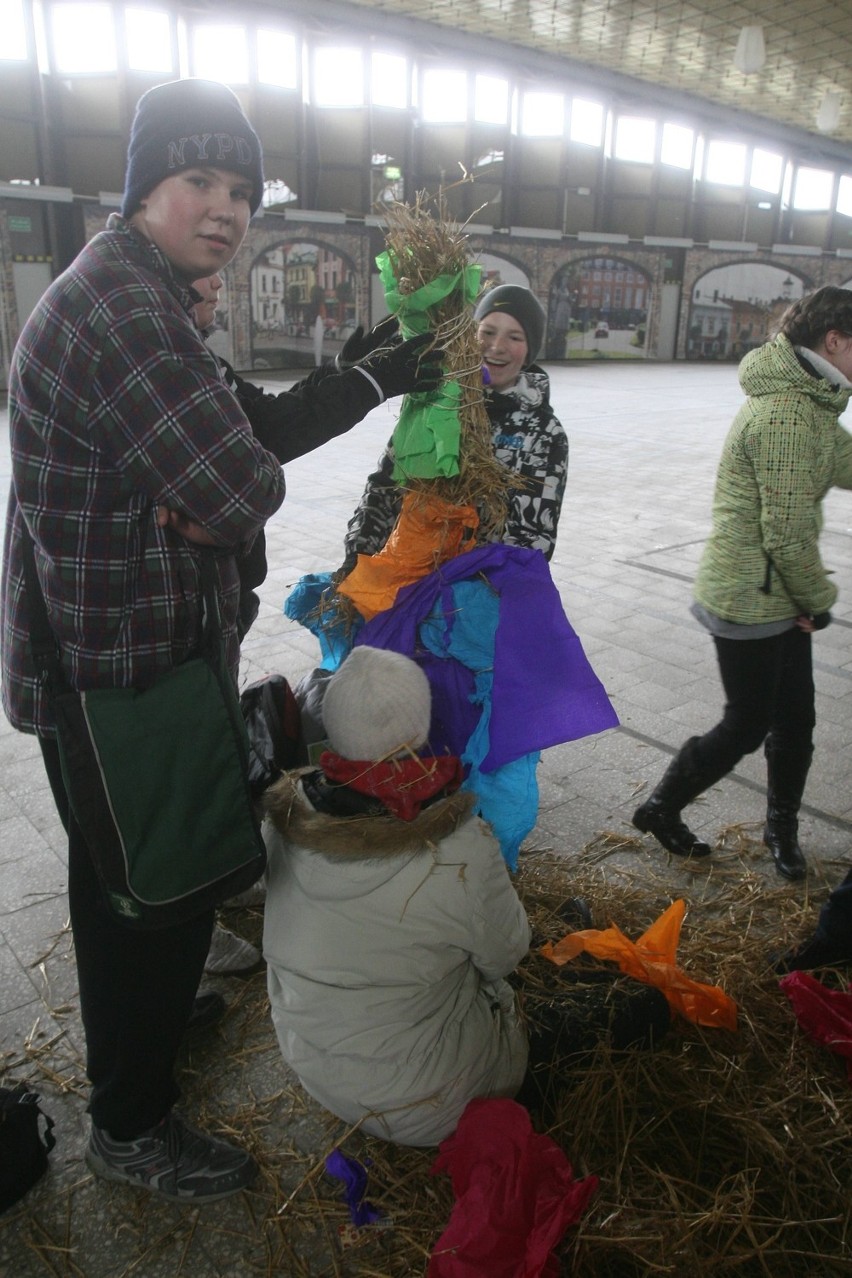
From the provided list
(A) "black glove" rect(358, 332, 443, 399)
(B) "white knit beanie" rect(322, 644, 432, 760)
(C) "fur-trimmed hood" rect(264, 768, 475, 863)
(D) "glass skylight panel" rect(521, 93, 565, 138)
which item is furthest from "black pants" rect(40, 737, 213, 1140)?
(D) "glass skylight panel" rect(521, 93, 565, 138)

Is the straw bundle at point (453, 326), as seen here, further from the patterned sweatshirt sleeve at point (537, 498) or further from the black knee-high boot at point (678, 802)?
the black knee-high boot at point (678, 802)

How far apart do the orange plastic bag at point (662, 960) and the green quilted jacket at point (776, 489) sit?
0.97 metres

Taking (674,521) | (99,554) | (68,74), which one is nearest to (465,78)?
(68,74)

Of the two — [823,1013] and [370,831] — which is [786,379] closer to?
[823,1013]

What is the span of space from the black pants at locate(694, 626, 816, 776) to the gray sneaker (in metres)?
1.85

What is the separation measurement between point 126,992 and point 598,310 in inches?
1165

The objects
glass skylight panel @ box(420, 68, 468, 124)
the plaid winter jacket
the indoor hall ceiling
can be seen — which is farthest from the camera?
glass skylight panel @ box(420, 68, 468, 124)

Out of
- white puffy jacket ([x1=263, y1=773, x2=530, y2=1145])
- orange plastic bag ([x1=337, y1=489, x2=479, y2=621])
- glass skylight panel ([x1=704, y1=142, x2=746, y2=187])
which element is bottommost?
white puffy jacket ([x1=263, y1=773, x2=530, y2=1145])

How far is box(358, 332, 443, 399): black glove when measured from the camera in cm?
201

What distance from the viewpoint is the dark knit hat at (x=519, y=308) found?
8.56 ft

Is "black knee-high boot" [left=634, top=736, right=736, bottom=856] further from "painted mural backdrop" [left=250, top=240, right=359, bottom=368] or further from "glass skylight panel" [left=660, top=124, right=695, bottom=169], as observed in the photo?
"glass skylight panel" [left=660, top=124, right=695, bottom=169]

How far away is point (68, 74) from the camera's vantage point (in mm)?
19281

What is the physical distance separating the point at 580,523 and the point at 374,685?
637 cm

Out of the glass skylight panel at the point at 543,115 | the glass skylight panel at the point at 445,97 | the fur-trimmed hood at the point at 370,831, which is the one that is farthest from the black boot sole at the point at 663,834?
the glass skylight panel at the point at 543,115
